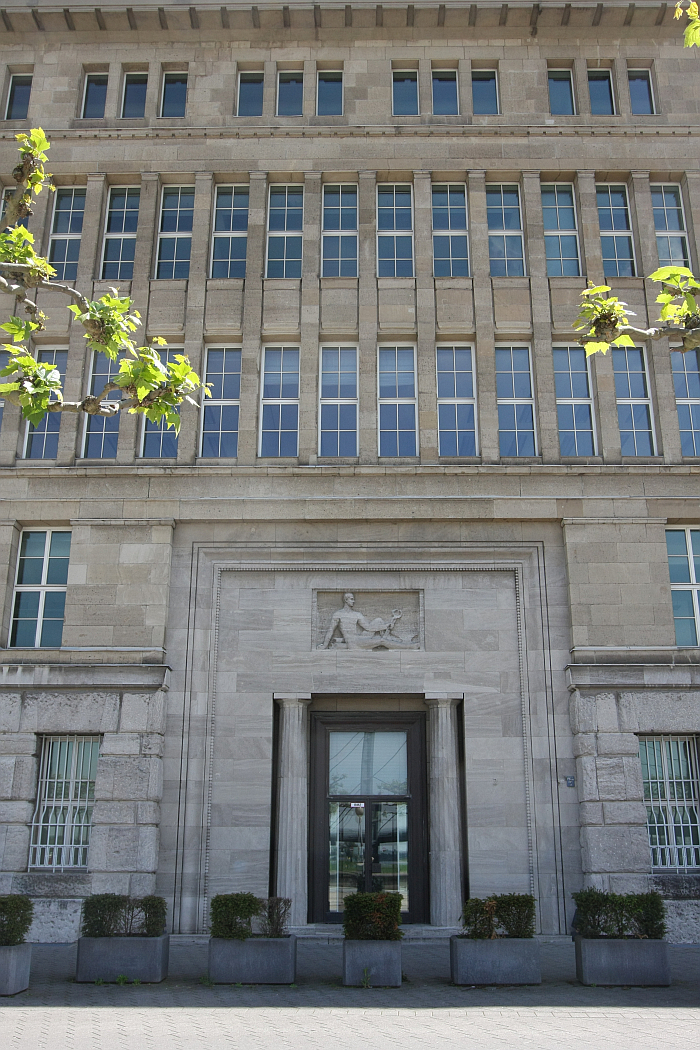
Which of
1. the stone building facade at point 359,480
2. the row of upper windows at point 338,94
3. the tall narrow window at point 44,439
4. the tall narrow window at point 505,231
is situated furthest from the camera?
the row of upper windows at point 338,94

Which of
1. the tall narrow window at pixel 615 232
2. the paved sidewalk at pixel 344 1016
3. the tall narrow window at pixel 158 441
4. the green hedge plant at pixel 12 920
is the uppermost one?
the tall narrow window at pixel 615 232

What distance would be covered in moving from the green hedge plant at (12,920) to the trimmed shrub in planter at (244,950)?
2.58 m

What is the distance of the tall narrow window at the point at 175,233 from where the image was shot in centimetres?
2272

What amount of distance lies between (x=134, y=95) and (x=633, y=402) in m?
15.2

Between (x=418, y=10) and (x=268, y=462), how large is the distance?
12832 mm

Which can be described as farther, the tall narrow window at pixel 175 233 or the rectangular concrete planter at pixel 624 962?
the tall narrow window at pixel 175 233

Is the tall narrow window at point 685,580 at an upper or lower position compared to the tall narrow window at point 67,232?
lower

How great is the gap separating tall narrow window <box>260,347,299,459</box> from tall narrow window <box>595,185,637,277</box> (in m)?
7.97

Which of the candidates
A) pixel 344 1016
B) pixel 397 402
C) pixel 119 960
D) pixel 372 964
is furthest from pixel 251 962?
pixel 397 402

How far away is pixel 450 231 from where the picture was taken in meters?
23.0

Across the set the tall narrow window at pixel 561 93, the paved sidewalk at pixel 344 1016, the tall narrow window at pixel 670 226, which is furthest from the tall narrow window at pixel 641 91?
the paved sidewalk at pixel 344 1016

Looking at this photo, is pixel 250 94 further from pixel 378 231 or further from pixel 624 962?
pixel 624 962

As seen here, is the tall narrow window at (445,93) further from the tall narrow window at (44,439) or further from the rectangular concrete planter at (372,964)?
the rectangular concrete planter at (372,964)

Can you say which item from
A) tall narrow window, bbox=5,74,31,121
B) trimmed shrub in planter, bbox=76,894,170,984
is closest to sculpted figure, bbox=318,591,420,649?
trimmed shrub in planter, bbox=76,894,170,984
